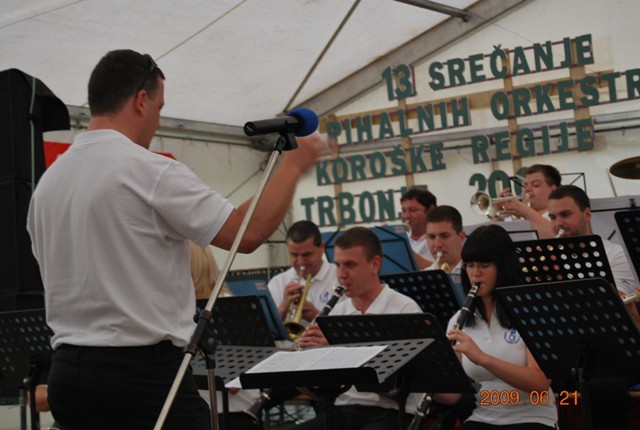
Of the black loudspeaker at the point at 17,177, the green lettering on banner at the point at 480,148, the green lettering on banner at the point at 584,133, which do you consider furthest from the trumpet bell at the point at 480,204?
the black loudspeaker at the point at 17,177

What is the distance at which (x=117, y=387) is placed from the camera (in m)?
2.36

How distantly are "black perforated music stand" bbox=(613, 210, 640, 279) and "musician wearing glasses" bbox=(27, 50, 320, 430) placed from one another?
2.29 meters

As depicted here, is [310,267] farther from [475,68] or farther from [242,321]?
[475,68]

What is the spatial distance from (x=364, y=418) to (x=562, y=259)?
1389mm

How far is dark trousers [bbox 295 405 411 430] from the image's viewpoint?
440 centimetres

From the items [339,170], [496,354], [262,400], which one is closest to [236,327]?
[262,400]

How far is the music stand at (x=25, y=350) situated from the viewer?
464cm

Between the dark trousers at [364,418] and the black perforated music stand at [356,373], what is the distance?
105 cm

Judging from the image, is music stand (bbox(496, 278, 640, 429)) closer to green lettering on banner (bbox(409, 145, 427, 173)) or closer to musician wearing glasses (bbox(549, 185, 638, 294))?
musician wearing glasses (bbox(549, 185, 638, 294))

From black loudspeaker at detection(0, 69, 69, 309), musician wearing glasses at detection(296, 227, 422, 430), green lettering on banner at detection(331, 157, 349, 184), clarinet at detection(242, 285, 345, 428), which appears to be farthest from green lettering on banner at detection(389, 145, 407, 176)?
black loudspeaker at detection(0, 69, 69, 309)

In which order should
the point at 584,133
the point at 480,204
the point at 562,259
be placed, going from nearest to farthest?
1. the point at 562,259
2. the point at 480,204
3. the point at 584,133

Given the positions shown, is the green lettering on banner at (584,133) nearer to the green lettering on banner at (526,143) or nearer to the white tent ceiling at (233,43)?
the green lettering on banner at (526,143)

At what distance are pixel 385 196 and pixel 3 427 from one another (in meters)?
6.83

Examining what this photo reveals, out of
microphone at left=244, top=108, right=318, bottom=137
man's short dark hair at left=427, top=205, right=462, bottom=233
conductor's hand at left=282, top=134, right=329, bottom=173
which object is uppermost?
microphone at left=244, top=108, right=318, bottom=137
